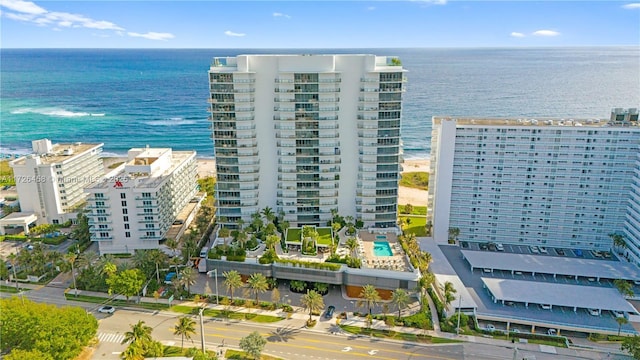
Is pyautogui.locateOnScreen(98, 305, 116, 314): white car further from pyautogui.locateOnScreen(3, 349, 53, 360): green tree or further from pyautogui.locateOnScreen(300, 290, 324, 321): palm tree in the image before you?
pyautogui.locateOnScreen(300, 290, 324, 321): palm tree

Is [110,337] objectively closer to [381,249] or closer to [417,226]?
[381,249]

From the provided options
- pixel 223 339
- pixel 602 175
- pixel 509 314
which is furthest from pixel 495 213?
pixel 223 339

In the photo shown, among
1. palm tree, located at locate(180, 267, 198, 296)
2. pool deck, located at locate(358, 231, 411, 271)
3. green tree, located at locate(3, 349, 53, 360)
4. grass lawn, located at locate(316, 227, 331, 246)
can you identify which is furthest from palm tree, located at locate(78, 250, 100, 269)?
pool deck, located at locate(358, 231, 411, 271)

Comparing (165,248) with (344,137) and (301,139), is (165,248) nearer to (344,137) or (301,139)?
(301,139)

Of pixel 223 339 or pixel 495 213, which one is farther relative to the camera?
pixel 495 213

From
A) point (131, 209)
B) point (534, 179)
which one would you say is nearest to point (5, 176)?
point (131, 209)
